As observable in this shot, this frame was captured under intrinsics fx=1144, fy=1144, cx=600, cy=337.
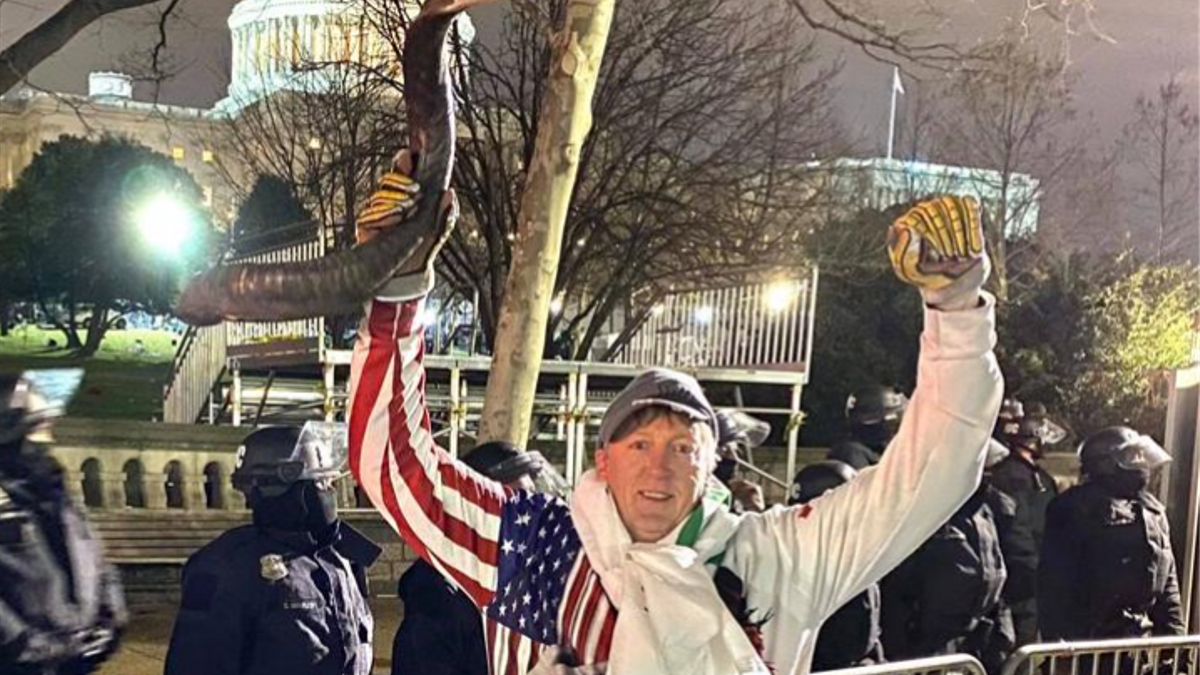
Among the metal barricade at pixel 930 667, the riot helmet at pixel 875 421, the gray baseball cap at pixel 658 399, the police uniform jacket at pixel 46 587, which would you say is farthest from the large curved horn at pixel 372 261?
the riot helmet at pixel 875 421

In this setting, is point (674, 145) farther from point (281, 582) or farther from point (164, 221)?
point (281, 582)

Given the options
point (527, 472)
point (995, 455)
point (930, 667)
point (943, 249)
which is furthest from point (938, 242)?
point (995, 455)

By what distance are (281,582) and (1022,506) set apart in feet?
12.3

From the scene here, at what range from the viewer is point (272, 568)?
128 inches

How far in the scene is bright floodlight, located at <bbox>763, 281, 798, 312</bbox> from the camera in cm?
826

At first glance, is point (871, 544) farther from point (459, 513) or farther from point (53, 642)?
point (53, 642)

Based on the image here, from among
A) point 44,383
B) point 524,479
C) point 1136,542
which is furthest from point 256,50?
point 1136,542

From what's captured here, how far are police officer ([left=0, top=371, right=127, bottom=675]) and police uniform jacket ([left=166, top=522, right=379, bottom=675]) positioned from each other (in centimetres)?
20

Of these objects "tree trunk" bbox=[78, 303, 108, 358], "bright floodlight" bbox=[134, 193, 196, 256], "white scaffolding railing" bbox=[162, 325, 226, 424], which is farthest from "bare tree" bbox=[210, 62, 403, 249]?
"tree trunk" bbox=[78, 303, 108, 358]

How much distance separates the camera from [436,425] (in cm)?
720

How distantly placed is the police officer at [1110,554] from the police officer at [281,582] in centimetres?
328

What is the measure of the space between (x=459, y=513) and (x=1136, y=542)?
4.17 m

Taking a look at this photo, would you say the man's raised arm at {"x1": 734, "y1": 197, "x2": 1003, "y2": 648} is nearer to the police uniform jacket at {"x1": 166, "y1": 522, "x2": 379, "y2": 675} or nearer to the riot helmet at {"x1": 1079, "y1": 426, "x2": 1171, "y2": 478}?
the police uniform jacket at {"x1": 166, "y1": 522, "x2": 379, "y2": 675}

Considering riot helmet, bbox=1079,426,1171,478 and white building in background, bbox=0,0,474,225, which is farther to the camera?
white building in background, bbox=0,0,474,225
